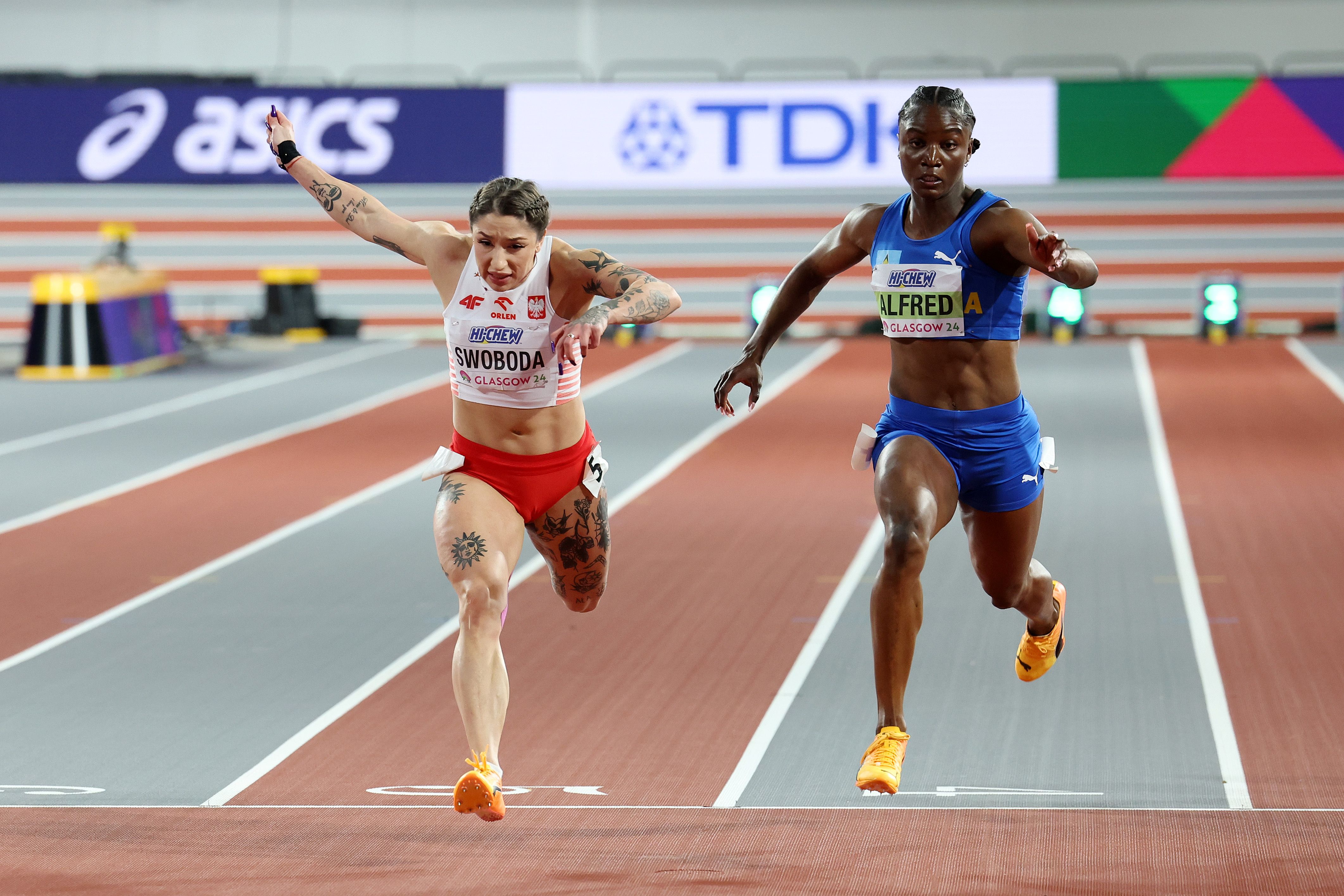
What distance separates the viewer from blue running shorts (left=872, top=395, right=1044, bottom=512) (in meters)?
5.81

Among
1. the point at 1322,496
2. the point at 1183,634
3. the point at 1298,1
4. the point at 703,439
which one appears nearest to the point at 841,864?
the point at 1183,634

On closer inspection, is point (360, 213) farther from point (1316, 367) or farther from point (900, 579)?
point (1316, 367)

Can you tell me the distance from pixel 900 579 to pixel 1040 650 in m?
1.66

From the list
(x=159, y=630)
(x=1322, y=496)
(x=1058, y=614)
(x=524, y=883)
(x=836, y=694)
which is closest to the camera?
(x=524, y=883)

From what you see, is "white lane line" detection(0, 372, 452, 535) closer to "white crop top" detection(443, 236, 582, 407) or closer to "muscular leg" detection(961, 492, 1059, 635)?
"white crop top" detection(443, 236, 582, 407)

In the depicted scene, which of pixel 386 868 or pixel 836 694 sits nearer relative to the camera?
pixel 386 868

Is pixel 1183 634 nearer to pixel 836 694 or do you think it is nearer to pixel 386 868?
pixel 836 694

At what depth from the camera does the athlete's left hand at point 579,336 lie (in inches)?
205

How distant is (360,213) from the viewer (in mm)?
6145

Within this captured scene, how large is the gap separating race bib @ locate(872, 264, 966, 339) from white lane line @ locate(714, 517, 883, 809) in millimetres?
1866

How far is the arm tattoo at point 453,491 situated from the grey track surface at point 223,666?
164cm

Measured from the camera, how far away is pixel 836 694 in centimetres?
819

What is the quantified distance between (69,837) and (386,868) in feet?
3.87

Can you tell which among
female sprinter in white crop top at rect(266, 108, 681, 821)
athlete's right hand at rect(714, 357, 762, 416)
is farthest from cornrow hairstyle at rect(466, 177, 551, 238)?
athlete's right hand at rect(714, 357, 762, 416)
